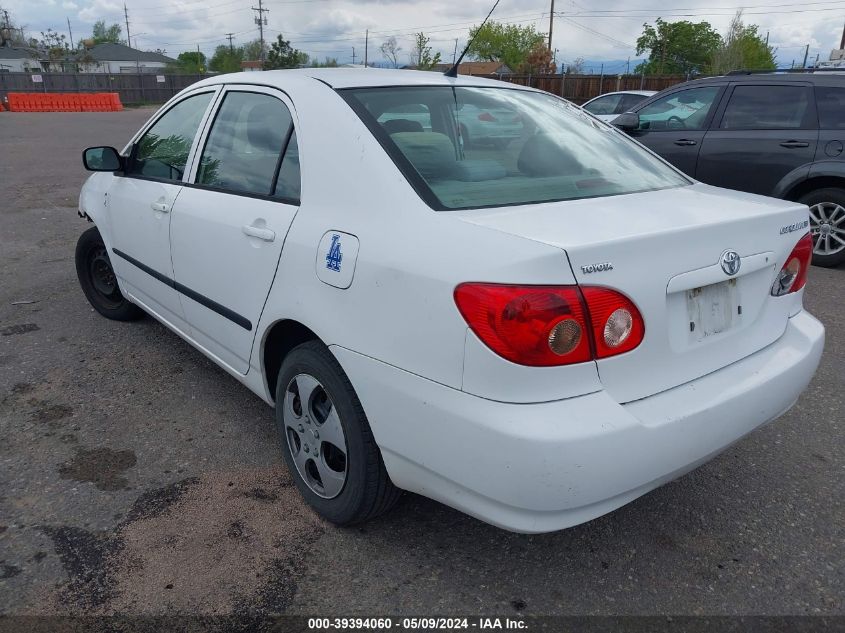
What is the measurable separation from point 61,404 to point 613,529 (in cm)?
284

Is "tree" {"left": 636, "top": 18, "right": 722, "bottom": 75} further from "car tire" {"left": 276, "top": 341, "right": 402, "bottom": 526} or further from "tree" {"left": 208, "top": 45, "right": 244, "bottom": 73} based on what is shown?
"car tire" {"left": 276, "top": 341, "right": 402, "bottom": 526}

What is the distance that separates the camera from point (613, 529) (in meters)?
2.60

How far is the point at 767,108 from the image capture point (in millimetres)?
6582

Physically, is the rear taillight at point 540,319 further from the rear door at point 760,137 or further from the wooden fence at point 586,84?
the wooden fence at point 586,84

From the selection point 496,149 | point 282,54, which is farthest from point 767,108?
point 282,54

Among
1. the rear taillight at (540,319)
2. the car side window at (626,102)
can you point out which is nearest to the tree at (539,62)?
the car side window at (626,102)

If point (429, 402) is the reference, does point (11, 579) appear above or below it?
below

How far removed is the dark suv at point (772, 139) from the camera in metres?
6.23

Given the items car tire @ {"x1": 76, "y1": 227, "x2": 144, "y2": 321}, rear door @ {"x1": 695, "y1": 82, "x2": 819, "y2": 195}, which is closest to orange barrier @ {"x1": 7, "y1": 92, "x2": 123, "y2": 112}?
car tire @ {"x1": 76, "y1": 227, "x2": 144, "y2": 321}

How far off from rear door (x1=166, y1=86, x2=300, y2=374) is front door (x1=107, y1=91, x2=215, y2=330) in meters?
0.15

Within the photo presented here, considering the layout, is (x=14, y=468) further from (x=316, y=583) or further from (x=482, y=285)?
(x=482, y=285)

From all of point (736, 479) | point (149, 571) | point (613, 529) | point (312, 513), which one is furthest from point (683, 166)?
point (149, 571)

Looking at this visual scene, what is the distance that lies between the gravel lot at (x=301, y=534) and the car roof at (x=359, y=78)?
5.41 feet

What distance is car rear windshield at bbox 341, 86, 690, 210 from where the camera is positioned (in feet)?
7.59
